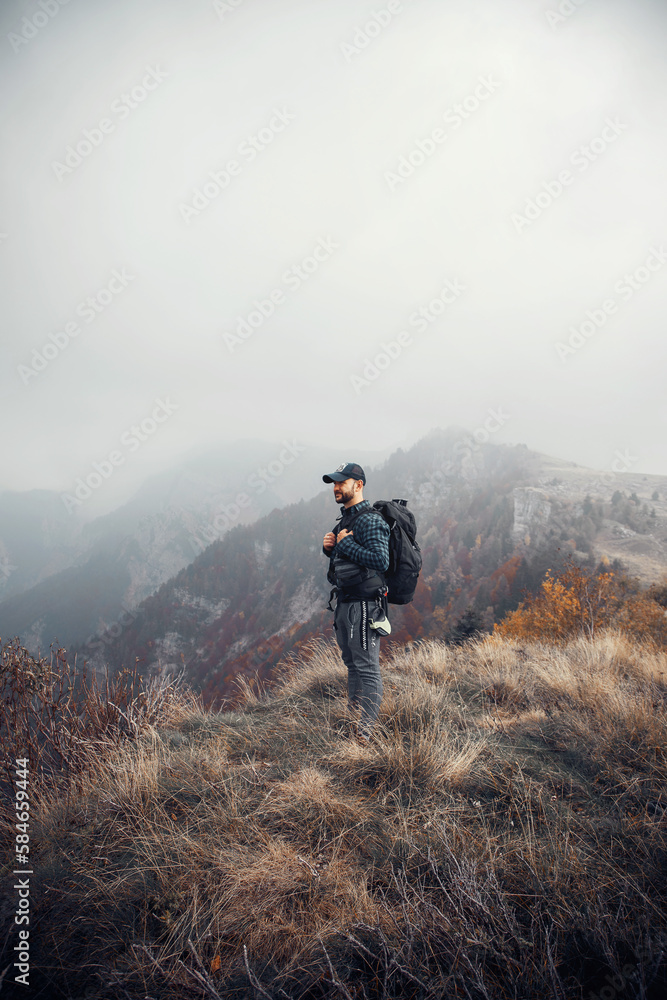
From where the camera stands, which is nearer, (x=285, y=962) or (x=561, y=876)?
(x=285, y=962)

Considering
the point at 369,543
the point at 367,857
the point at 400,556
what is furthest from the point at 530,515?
the point at 367,857

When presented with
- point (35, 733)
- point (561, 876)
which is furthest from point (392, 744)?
point (35, 733)

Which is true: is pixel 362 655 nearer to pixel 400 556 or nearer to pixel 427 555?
pixel 400 556

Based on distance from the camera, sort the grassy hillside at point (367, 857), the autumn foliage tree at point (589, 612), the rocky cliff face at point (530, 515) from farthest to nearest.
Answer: the rocky cliff face at point (530, 515), the autumn foliage tree at point (589, 612), the grassy hillside at point (367, 857)

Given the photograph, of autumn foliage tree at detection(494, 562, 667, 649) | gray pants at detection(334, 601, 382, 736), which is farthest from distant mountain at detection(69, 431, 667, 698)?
gray pants at detection(334, 601, 382, 736)

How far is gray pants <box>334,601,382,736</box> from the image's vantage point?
330 centimetres

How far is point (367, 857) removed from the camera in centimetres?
198

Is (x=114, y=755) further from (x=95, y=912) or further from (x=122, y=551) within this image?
(x=122, y=551)

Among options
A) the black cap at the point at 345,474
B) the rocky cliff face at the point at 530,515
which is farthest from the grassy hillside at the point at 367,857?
the rocky cliff face at the point at 530,515

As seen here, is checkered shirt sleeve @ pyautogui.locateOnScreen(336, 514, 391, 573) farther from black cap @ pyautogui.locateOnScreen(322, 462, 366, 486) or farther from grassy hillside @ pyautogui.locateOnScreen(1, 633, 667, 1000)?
grassy hillside @ pyautogui.locateOnScreen(1, 633, 667, 1000)

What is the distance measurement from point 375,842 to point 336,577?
1794 millimetres

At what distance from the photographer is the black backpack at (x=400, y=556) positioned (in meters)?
3.49

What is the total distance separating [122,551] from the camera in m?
187

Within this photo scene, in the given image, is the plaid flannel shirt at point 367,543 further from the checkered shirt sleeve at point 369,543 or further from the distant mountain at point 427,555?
the distant mountain at point 427,555
